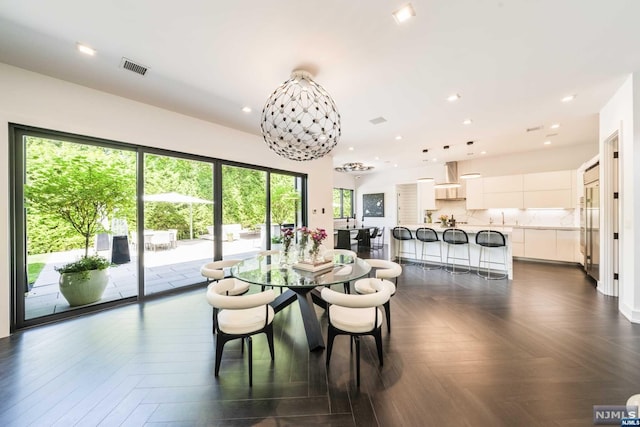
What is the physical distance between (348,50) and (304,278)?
2310mm

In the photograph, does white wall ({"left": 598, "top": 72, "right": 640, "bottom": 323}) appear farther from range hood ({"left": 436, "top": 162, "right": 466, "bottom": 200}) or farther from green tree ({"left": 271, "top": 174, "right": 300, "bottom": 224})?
green tree ({"left": 271, "top": 174, "right": 300, "bottom": 224})

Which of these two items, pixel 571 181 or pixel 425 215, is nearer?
pixel 571 181

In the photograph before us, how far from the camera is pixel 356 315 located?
6.68 feet

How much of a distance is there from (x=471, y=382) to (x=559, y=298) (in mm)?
3017

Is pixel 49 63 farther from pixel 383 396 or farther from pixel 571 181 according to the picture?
pixel 571 181

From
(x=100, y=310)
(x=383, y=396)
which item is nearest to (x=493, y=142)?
(x=383, y=396)

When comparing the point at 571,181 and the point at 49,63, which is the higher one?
the point at 49,63

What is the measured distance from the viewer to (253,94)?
130 inches

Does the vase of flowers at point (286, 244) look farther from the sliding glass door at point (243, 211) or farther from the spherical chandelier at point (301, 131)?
the sliding glass door at point (243, 211)

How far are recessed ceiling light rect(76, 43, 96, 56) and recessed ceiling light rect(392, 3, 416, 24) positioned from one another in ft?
9.62

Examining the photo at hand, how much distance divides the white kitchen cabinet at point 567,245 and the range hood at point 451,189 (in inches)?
94.7

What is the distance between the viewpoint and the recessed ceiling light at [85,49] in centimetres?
230

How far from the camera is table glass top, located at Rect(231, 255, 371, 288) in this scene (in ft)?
6.85

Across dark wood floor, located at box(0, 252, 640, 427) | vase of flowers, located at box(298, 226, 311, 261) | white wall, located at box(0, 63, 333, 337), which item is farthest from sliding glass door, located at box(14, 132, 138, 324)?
vase of flowers, located at box(298, 226, 311, 261)
